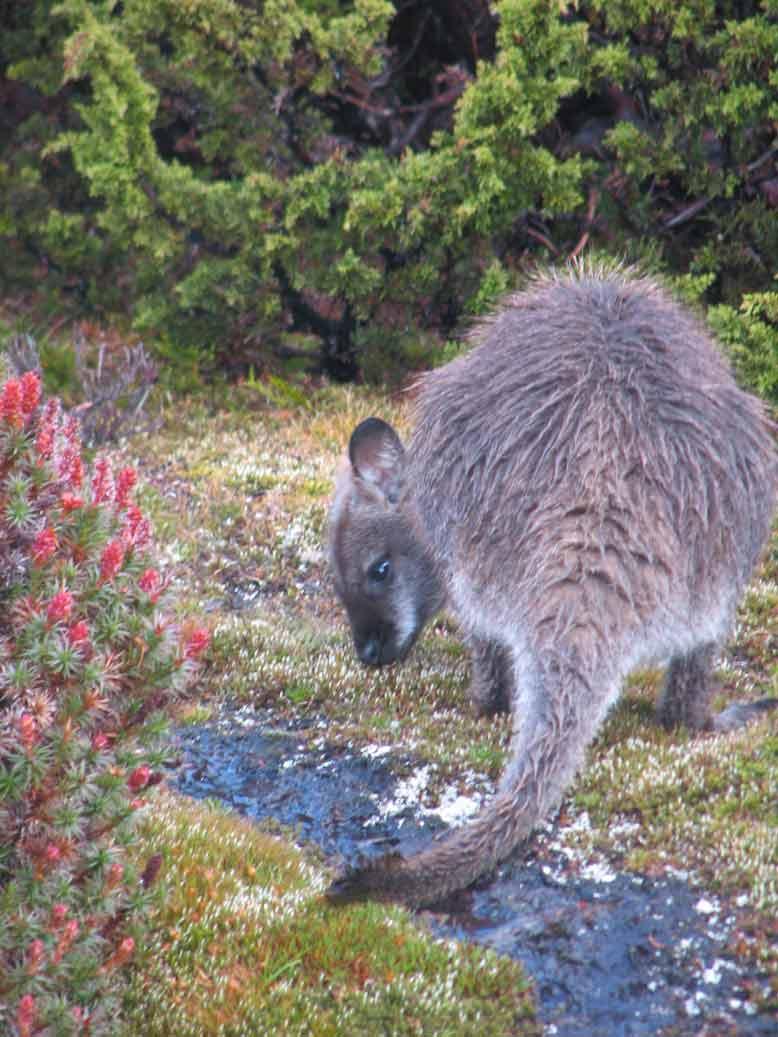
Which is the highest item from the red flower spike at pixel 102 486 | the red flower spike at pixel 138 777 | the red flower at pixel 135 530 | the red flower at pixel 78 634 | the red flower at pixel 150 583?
the red flower spike at pixel 102 486

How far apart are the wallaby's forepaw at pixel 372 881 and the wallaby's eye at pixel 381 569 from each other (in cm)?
284

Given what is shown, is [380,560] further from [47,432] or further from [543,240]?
[543,240]

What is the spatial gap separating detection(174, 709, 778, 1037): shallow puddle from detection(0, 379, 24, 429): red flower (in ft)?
7.72

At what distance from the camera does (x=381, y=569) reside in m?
7.37

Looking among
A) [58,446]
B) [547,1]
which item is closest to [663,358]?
[58,446]

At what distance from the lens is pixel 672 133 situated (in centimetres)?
988

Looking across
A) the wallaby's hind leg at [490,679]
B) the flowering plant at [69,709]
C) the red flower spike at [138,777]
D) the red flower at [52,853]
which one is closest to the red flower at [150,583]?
the flowering plant at [69,709]

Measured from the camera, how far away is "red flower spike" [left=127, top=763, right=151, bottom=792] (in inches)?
171

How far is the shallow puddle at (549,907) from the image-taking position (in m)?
4.53

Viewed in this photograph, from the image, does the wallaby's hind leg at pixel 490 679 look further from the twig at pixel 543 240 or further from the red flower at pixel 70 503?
the twig at pixel 543 240

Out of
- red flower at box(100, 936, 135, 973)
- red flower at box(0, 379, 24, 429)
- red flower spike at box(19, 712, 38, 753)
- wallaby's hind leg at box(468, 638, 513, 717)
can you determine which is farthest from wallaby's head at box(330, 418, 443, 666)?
red flower spike at box(19, 712, 38, 753)

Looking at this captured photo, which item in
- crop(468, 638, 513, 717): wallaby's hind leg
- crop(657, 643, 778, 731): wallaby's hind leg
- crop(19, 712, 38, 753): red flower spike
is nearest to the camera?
crop(19, 712, 38, 753): red flower spike

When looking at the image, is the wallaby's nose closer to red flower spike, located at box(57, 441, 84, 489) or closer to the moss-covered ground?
the moss-covered ground

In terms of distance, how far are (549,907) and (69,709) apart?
6.65 ft
